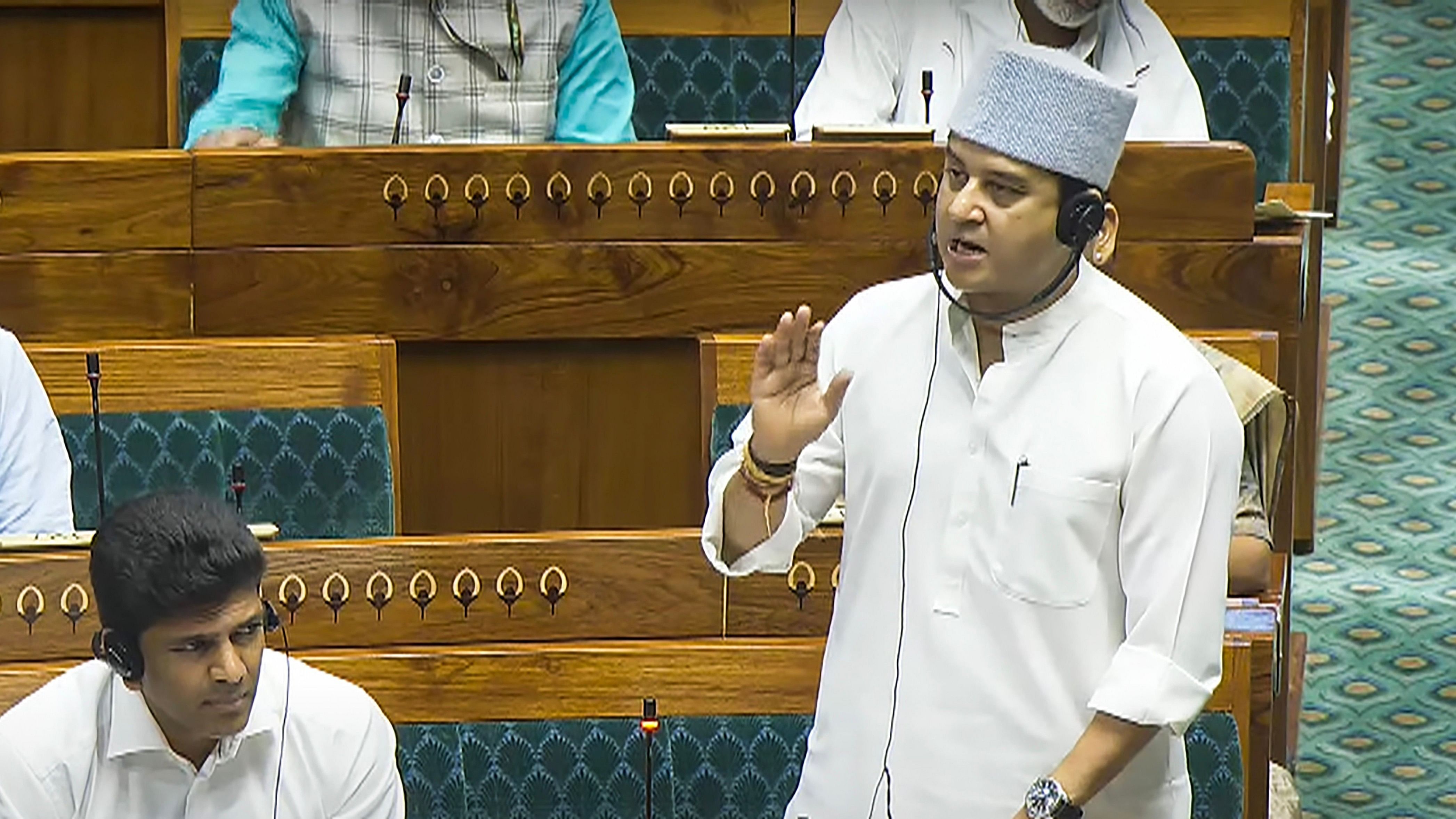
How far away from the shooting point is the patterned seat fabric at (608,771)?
2436 mm

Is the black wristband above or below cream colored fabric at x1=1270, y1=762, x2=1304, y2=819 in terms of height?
above

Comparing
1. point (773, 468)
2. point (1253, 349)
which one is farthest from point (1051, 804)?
point (1253, 349)

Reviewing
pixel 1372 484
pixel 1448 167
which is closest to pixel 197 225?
pixel 1372 484

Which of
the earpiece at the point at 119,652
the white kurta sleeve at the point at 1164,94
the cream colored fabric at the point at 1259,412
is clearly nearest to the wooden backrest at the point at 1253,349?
the cream colored fabric at the point at 1259,412

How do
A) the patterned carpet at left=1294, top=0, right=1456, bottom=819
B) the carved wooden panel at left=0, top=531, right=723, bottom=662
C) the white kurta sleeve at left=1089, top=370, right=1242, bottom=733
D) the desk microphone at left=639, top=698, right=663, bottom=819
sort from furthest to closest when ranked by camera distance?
1. the patterned carpet at left=1294, top=0, right=1456, bottom=819
2. the carved wooden panel at left=0, top=531, right=723, bottom=662
3. the desk microphone at left=639, top=698, right=663, bottom=819
4. the white kurta sleeve at left=1089, top=370, right=1242, bottom=733

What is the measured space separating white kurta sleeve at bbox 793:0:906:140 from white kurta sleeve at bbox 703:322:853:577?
164 cm

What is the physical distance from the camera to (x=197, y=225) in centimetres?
330

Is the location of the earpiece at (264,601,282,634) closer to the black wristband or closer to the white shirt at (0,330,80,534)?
the black wristband

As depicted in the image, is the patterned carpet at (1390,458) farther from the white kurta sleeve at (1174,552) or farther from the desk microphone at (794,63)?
the white kurta sleeve at (1174,552)

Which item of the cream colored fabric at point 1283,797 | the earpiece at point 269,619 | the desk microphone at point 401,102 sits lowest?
the cream colored fabric at point 1283,797

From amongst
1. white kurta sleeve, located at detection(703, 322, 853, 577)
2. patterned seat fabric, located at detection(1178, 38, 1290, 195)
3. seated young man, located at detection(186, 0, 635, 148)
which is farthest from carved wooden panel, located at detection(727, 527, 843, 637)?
patterned seat fabric, located at detection(1178, 38, 1290, 195)

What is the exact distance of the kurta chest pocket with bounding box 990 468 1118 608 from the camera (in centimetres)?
200

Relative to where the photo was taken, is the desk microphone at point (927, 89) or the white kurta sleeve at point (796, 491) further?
the desk microphone at point (927, 89)

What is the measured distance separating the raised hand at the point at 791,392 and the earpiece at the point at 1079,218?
0.63 feet
